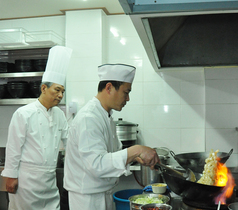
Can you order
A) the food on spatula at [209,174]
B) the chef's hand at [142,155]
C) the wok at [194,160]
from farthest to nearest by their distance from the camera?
the wok at [194,160] → the food on spatula at [209,174] → the chef's hand at [142,155]

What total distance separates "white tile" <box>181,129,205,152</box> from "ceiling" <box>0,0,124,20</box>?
5.30 ft

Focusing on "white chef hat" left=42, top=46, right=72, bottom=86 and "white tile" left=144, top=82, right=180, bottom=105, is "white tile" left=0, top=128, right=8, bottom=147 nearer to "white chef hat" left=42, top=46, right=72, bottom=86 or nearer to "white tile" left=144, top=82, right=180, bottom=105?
"white chef hat" left=42, top=46, right=72, bottom=86

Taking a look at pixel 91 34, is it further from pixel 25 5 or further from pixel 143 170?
pixel 143 170

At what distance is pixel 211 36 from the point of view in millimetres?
2111

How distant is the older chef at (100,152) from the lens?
1.66 meters

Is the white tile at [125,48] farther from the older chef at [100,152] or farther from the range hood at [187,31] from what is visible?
A: the older chef at [100,152]

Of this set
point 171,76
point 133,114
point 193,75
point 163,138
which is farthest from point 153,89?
point 163,138

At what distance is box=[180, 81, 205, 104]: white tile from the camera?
3.26m

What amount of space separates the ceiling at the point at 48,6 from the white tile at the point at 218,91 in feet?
4.38

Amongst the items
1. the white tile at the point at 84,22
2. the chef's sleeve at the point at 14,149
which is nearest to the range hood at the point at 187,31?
the white tile at the point at 84,22

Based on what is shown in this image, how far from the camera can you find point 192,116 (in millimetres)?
3285

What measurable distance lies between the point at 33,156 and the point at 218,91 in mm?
2028

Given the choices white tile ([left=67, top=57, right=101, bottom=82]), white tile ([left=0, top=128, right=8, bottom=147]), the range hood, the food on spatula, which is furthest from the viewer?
white tile ([left=0, top=128, right=8, bottom=147])

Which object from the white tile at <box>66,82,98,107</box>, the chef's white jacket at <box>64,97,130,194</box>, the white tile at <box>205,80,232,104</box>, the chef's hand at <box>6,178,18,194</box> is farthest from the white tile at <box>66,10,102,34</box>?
the chef's hand at <box>6,178,18,194</box>
